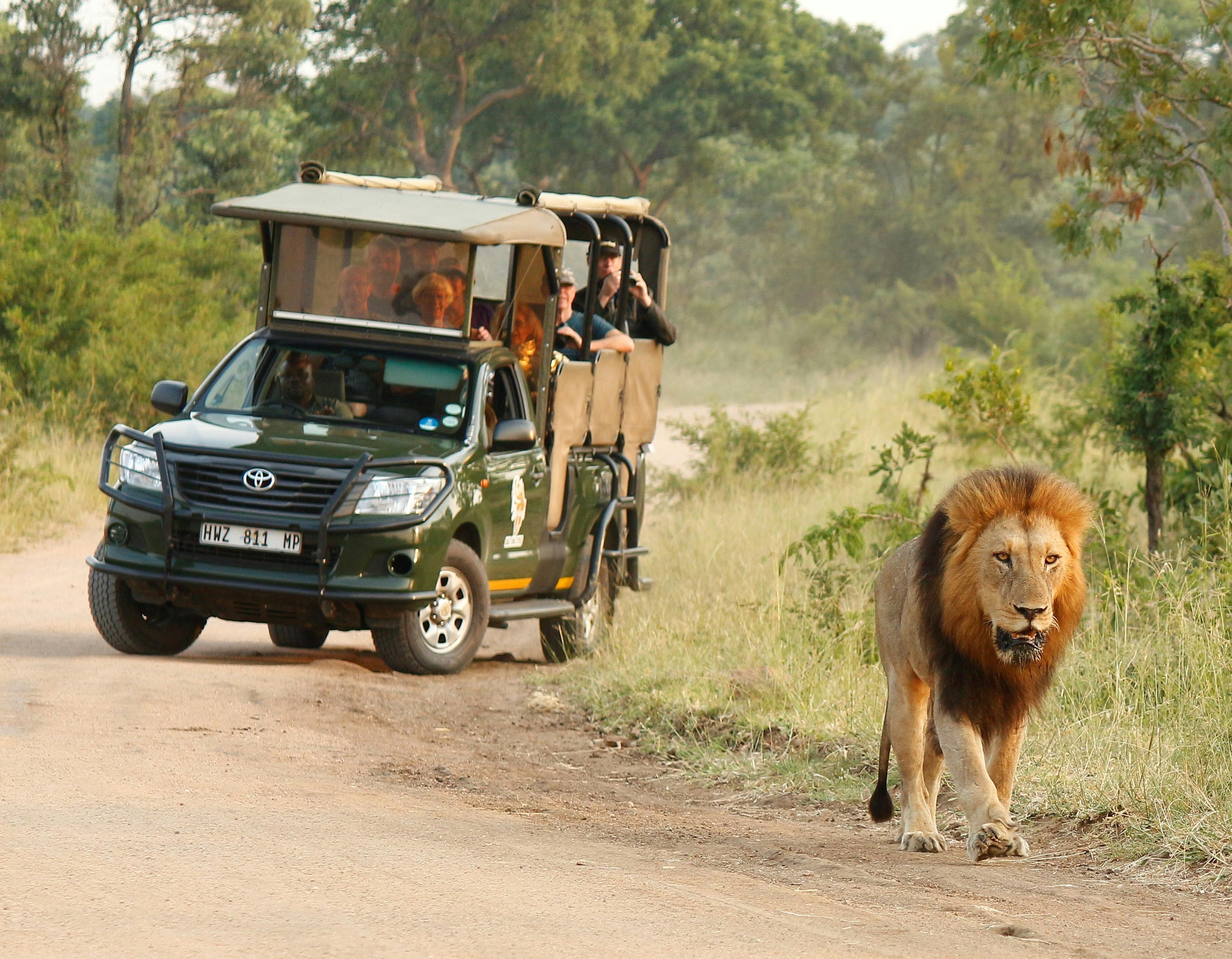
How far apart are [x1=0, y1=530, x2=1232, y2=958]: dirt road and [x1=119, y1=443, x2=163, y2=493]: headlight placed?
0.97 metres

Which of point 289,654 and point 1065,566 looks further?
point 289,654

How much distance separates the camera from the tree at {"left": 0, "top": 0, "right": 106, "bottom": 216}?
2573 centimetres

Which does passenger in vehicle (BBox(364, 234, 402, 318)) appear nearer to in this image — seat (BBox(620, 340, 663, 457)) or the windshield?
the windshield

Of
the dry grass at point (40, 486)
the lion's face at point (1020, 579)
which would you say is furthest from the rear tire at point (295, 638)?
the lion's face at point (1020, 579)

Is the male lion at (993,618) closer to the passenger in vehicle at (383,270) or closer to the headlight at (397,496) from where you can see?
the headlight at (397,496)

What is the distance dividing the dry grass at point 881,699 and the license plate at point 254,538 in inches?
69.9

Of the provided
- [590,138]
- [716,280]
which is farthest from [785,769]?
[716,280]

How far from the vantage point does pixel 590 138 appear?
38688 millimetres

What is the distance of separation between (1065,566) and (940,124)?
134 feet

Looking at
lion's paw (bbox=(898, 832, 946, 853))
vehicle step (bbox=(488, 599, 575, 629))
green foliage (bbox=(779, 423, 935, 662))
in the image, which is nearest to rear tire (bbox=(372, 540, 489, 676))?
vehicle step (bbox=(488, 599, 575, 629))

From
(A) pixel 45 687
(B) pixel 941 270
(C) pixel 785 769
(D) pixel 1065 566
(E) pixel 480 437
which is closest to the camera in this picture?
(D) pixel 1065 566

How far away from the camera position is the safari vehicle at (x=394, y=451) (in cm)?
861

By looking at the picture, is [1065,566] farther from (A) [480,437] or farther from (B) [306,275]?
(B) [306,275]

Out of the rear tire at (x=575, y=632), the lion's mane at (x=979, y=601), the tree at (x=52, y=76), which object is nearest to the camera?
the lion's mane at (x=979, y=601)
